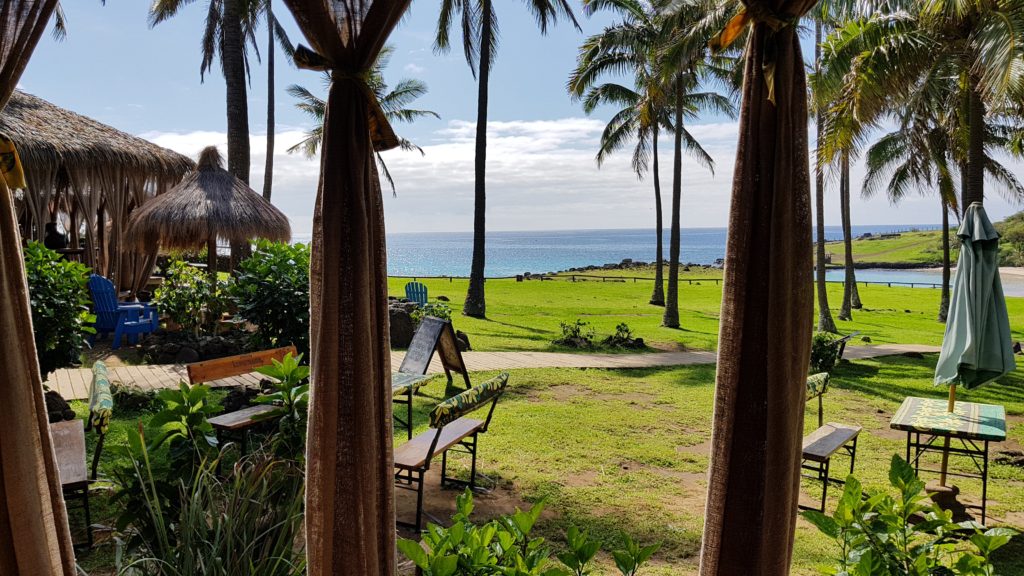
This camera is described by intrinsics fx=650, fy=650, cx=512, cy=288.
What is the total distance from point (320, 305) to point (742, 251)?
55.5 inches

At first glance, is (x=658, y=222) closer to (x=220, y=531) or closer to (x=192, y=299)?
(x=192, y=299)

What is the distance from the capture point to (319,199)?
229 centimetres

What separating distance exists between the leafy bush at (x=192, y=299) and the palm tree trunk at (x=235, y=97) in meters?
2.71

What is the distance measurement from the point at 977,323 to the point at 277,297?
7349mm

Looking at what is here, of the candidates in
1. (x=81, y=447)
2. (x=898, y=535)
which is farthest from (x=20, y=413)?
(x=898, y=535)

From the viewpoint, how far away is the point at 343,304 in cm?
223

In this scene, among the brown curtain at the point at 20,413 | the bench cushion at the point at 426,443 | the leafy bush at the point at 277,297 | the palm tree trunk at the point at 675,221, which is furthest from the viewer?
the palm tree trunk at the point at 675,221

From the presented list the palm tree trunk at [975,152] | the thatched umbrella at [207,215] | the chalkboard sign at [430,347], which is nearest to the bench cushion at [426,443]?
the chalkboard sign at [430,347]

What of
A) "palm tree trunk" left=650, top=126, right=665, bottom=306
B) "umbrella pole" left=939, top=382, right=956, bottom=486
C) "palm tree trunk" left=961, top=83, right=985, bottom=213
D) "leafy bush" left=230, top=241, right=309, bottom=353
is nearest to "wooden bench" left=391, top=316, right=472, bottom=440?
"leafy bush" left=230, top=241, right=309, bottom=353

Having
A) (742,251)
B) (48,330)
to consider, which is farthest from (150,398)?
(742,251)

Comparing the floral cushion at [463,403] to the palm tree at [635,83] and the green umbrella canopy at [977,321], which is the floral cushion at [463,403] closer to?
the green umbrella canopy at [977,321]

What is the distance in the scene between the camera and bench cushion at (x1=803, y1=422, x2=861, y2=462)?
4.90 metres

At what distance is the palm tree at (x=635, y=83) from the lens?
19500 mm

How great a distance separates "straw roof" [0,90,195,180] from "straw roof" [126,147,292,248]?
206 cm
